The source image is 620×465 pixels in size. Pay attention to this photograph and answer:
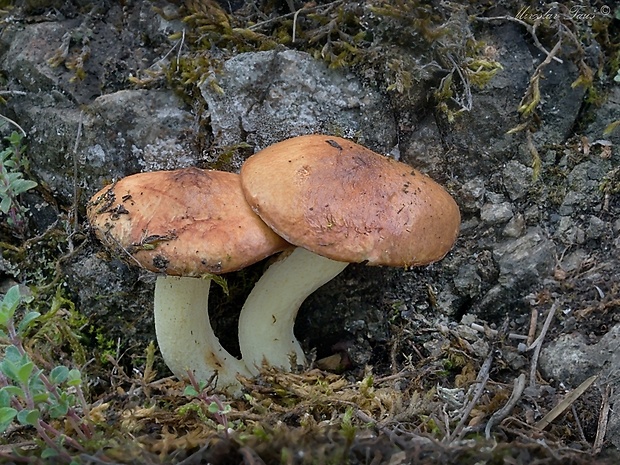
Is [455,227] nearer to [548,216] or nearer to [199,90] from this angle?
[548,216]

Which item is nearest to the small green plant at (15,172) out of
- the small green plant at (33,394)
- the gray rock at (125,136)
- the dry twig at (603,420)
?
the gray rock at (125,136)

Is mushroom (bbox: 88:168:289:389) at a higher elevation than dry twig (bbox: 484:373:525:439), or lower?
higher

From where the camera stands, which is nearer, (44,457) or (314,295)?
(44,457)

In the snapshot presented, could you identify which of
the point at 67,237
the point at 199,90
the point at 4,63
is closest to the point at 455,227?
the point at 199,90

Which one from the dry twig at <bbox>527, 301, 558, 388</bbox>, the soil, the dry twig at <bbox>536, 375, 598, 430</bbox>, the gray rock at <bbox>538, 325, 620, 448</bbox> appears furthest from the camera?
the soil

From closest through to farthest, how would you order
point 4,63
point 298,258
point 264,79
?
point 298,258, point 264,79, point 4,63

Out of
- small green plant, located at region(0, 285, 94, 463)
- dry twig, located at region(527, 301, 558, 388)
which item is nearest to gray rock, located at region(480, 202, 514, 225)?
dry twig, located at region(527, 301, 558, 388)

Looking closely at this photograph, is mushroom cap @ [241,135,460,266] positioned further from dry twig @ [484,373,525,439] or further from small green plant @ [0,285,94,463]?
small green plant @ [0,285,94,463]
